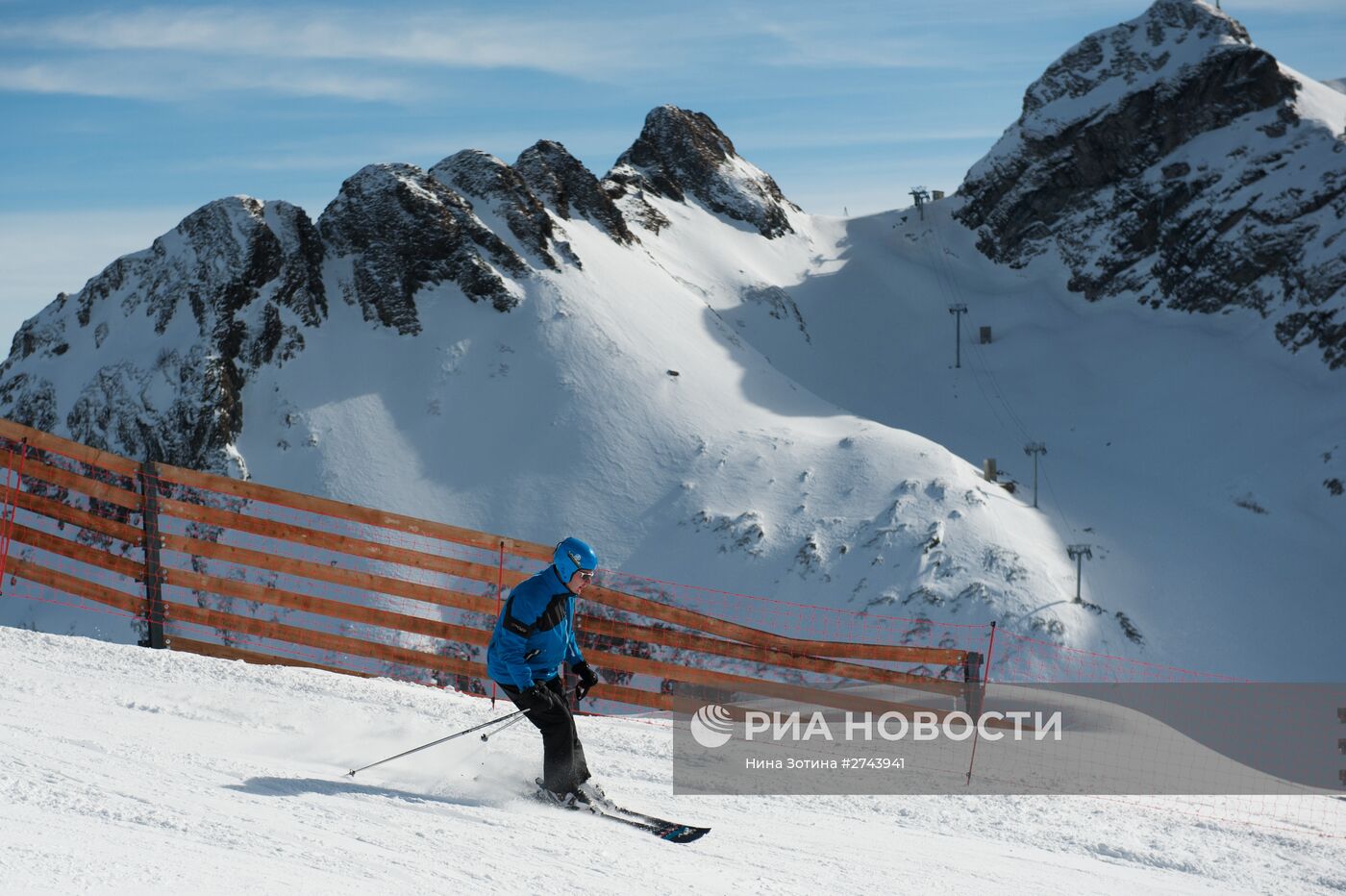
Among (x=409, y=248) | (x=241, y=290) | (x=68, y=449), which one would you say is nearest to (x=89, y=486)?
(x=68, y=449)

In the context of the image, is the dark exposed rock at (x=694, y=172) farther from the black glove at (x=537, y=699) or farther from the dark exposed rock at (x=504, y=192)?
the black glove at (x=537, y=699)

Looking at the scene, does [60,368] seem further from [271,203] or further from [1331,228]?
[1331,228]

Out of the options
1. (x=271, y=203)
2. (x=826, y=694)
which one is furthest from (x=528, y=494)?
(x=826, y=694)

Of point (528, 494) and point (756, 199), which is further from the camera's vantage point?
point (756, 199)

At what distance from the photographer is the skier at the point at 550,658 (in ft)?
25.6

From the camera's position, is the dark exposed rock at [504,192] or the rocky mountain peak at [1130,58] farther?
the rocky mountain peak at [1130,58]

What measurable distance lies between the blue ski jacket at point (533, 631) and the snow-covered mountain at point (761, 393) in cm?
2894

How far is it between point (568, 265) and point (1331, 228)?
33.0 meters

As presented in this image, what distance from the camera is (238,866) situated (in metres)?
5.53

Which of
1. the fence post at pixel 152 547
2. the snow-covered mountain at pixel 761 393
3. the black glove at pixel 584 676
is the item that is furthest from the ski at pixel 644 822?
the snow-covered mountain at pixel 761 393

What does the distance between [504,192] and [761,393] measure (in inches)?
601

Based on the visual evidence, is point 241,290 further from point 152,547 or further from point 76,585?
point 152,547

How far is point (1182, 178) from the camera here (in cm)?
5962

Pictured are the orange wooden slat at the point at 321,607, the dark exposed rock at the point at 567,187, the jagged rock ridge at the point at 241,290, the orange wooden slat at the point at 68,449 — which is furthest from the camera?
the dark exposed rock at the point at 567,187
